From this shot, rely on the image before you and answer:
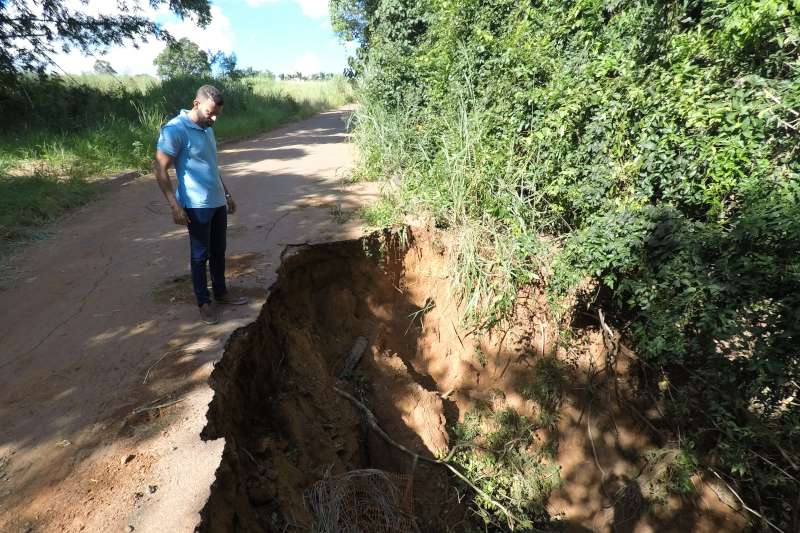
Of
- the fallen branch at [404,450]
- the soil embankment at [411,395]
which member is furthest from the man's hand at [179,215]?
the fallen branch at [404,450]

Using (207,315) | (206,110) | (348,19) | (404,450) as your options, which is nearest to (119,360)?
(207,315)

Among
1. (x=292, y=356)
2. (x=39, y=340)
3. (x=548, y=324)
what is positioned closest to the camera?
(x=39, y=340)

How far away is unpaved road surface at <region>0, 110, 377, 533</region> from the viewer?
2.02m

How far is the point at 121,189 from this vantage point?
6996mm

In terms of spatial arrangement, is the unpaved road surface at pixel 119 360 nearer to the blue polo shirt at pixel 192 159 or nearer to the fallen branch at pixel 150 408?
the fallen branch at pixel 150 408

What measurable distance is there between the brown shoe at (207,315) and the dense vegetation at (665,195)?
7.45 feet

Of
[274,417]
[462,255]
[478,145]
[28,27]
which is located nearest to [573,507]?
[462,255]

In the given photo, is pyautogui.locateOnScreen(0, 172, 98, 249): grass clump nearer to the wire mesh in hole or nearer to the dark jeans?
the dark jeans

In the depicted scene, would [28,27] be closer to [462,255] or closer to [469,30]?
[469,30]

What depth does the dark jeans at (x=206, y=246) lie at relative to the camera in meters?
3.14

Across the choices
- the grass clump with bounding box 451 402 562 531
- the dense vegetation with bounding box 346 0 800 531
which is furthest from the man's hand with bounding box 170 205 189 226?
the grass clump with bounding box 451 402 562 531

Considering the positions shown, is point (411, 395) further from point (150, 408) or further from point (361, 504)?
point (150, 408)

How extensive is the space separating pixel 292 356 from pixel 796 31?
4279 mm

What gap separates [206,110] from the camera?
9.78 ft
